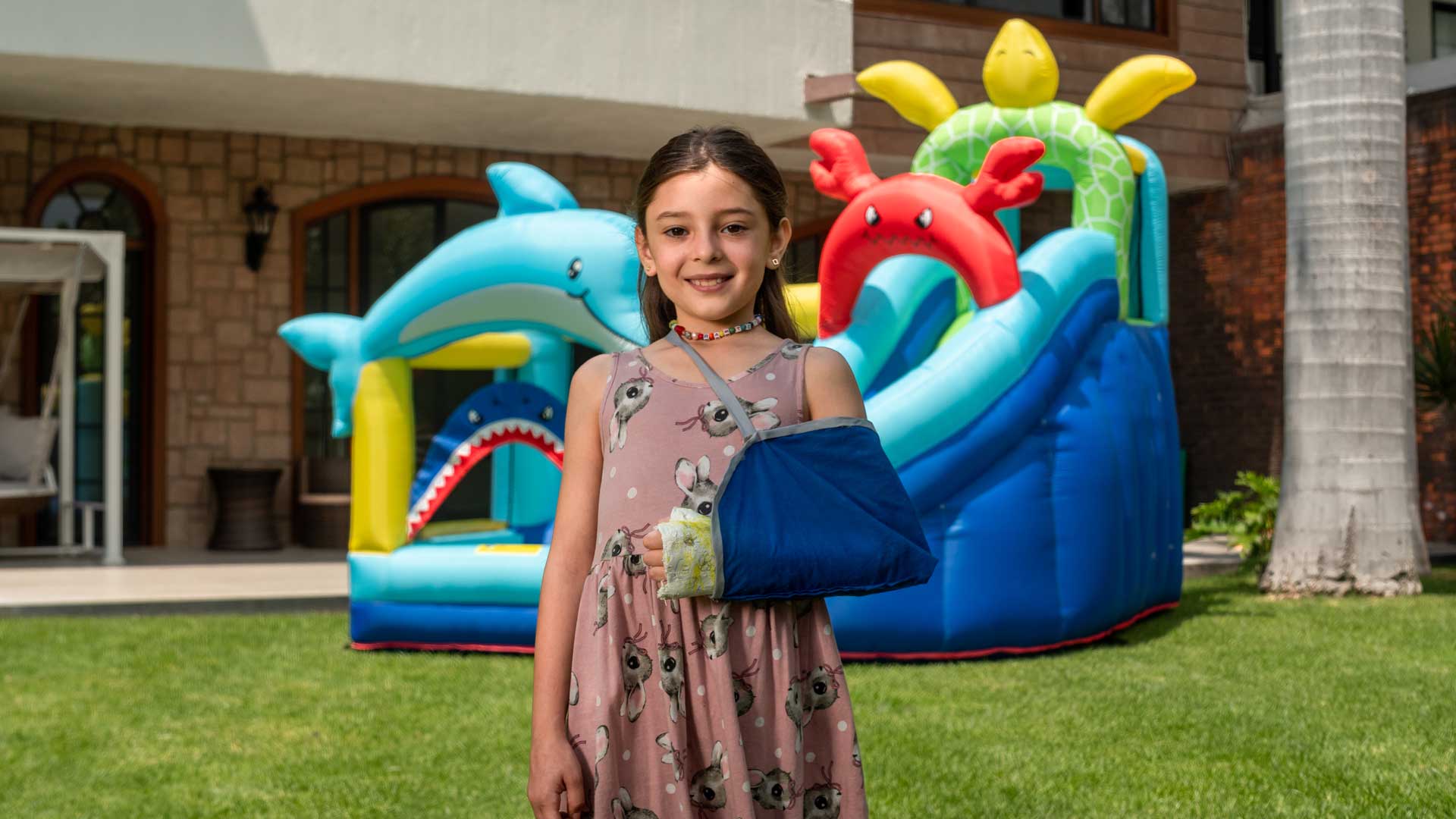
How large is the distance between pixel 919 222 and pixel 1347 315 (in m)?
3.45

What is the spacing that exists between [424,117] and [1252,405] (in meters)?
7.41

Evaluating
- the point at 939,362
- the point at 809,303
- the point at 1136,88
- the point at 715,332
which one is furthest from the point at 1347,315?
the point at 715,332

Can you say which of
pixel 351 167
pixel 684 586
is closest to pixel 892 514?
pixel 684 586

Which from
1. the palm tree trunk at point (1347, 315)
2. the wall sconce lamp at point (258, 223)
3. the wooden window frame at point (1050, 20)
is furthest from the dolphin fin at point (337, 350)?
the wooden window frame at point (1050, 20)

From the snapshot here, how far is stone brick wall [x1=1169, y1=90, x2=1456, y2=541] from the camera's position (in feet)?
43.5

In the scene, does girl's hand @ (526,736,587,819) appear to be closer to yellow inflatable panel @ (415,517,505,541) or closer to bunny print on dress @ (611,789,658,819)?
bunny print on dress @ (611,789,658,819)

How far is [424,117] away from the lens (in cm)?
1186

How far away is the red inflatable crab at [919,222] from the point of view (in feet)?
21.7

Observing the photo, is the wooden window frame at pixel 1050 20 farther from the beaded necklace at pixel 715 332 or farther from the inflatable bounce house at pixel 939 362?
the beaded necklace at pixel 715 332

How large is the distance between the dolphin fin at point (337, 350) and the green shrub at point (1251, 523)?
567cm

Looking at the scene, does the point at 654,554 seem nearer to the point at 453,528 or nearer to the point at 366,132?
the point at 453,528

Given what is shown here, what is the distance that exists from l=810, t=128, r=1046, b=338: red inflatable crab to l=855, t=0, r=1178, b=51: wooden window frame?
5.97 meters

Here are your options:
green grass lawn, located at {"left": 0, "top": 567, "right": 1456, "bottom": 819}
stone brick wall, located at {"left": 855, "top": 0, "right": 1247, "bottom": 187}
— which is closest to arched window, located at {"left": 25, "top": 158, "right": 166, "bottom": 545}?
green grass lawn, located at {"left": 0, "top": 567, "right": 1456, "bottom": 819}

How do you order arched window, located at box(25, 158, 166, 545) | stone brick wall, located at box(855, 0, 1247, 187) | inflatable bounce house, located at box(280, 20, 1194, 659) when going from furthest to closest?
stone brick wall, located at box(855, 0, 1247, 187)
arched window, located at box(25, 158, 166, 545)
inflatable bounce house, located at box(280, 20, 1194, 659)
